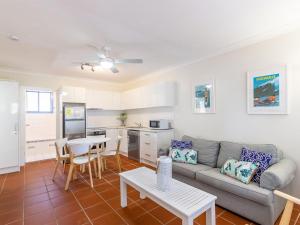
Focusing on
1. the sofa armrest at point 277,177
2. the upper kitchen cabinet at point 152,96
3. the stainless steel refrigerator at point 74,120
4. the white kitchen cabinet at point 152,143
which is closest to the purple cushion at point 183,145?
the white kitchen cabinet at point 152,143

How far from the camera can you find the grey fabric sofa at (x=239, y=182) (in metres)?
1.88

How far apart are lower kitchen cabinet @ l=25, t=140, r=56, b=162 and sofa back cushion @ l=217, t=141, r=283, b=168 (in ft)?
16.2

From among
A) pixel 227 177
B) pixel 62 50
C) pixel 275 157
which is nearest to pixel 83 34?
pixel 62 50

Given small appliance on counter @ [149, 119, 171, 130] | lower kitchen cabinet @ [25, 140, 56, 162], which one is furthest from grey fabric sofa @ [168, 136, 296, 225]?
lower kitchen cabinet @ [25, 140, 56, 162]

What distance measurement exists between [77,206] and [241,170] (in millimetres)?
2352

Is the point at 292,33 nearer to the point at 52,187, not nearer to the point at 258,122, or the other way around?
the point at 258,122

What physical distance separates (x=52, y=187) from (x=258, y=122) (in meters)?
3.78

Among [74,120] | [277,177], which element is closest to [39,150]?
[74,120]

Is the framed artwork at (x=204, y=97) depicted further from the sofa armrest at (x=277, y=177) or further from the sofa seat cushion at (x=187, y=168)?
the sofa armrest at (x=277, y=177)

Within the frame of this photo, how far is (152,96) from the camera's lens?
14.9ft

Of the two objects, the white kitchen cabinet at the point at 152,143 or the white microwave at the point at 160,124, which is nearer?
the white kitchen cabinet at the point at 152,143

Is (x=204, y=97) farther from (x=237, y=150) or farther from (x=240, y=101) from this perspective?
(x=237, y=150)

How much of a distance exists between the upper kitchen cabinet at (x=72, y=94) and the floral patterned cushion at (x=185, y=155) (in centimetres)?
320

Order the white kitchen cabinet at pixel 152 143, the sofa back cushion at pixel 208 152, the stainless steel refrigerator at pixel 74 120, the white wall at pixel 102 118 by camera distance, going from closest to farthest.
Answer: the sofa back cushion at pixel 208 152 < the white kitchen cabinet at pixel 152 143 < the stainless steel refrigerator at pixel 74 120 < the white wall at pixel 102 118
